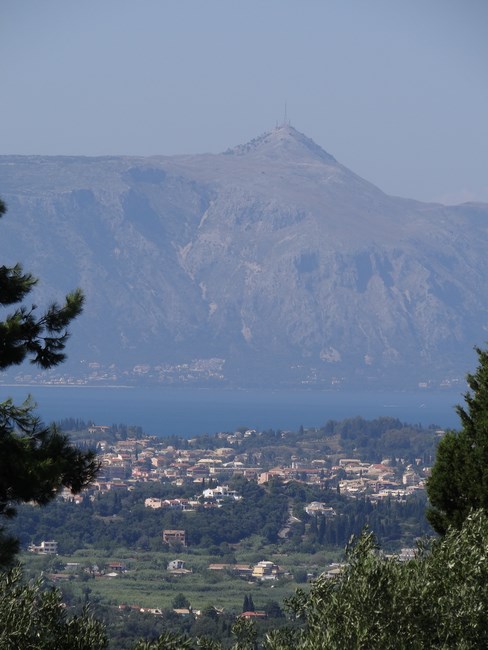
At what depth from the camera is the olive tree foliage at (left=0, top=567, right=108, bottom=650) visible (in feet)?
34.6

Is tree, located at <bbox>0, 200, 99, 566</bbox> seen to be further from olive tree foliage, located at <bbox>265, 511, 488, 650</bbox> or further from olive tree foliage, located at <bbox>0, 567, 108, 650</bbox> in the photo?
olive tree foliage, located at <bbox>265, 511, 488, 650</bbox>

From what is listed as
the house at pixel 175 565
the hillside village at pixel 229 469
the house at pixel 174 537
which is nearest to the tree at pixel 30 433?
the house at pixel 175 565

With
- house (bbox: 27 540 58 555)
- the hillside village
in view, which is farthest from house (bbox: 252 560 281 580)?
the hillside village

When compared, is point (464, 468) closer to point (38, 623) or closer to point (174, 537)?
point (38, 623)

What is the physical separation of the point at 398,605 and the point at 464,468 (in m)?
3.49

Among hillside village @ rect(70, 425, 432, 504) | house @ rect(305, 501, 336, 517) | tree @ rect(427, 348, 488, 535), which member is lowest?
house @ rect(305, 501, 336, 517)

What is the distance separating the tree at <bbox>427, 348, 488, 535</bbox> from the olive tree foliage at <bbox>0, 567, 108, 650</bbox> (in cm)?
400

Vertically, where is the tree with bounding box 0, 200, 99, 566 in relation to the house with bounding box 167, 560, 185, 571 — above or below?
above

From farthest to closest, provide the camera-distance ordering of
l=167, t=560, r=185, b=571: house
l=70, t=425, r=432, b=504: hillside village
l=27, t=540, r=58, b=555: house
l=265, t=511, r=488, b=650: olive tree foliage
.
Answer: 1. l=70, t=425, r=432, b=504: hillside village
2. l=27, t=540, r=58, b=555: house
3. l=167, t=560, r=185, b=571: house
4. l=265, t=511, r=488, b=650: olive tree foliage

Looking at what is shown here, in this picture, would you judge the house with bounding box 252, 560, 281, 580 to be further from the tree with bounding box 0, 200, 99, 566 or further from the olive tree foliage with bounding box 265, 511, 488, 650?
the olive tree foliage with bounding box 265, 511, 488, 650

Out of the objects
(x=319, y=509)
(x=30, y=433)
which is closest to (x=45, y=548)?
(x=319, y=509)

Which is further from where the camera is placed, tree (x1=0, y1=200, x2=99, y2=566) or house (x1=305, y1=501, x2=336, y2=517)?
house (x1=305, y1=501, x2=336, y2=517)

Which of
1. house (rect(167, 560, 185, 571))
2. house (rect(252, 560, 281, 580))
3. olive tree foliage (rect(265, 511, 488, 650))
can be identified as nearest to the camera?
A: olive tree foliage (rect(265, 511, 488, 650))

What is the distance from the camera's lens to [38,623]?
1085 centimetres
